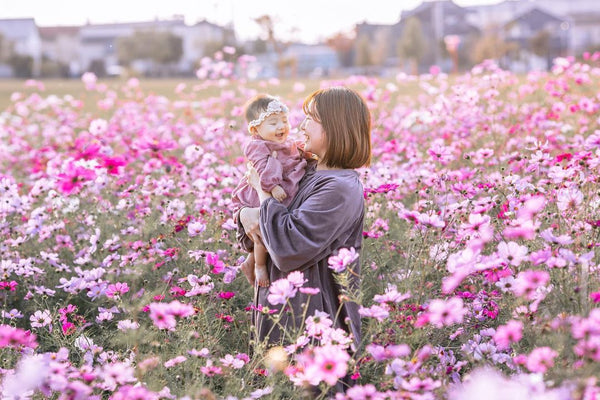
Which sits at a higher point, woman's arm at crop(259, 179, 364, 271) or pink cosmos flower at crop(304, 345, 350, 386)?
woman's arm at crop(259, 179, 364, 271)

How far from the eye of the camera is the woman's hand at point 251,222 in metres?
2.12

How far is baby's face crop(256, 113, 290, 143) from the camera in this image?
2236 mm

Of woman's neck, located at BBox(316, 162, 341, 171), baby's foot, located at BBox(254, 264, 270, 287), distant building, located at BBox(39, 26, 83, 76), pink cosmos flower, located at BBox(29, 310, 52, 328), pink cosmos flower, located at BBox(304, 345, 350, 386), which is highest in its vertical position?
distant building, located at BBox(39, 26, 83, 76)

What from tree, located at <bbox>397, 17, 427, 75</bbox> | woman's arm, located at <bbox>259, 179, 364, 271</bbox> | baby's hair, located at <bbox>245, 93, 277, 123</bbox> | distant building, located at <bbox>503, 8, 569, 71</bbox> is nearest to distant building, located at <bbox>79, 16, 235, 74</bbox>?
tree, located at <bbox>397, 17, 427, 75</bbox>

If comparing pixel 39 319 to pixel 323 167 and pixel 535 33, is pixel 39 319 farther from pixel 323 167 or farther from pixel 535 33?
pixel 535 33

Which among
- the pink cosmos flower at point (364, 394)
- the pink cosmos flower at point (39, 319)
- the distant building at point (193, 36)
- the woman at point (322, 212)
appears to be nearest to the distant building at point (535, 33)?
the distant building at point (193, 36)

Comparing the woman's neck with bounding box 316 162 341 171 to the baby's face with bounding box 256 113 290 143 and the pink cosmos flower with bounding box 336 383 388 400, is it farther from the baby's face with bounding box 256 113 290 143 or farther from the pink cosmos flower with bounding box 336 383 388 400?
the pink cosmos flower with bounding box 336 383 388 400

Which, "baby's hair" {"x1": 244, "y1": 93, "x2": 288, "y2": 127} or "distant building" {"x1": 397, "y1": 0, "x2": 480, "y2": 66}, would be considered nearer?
"baby's hair" {"x1": 244, "y1": 93, "x2": 288, "y2": 127}

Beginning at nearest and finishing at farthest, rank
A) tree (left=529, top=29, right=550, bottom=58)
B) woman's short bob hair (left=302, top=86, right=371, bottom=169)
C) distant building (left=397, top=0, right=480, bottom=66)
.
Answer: woman's short bob hair (left=302, top=86, right=371, bottom=169) → tree (left=529, top=29, right=550, bottom=58) → distant building (left=397, top=0, right=480, bottom=66)

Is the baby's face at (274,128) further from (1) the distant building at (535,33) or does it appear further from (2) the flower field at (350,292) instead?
(1) the distant building at (535,33)

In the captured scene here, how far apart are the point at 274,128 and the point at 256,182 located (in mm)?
201

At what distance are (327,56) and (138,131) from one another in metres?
62.9

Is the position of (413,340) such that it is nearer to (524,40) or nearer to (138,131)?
(138,131)

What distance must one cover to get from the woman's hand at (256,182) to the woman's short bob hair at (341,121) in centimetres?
22
